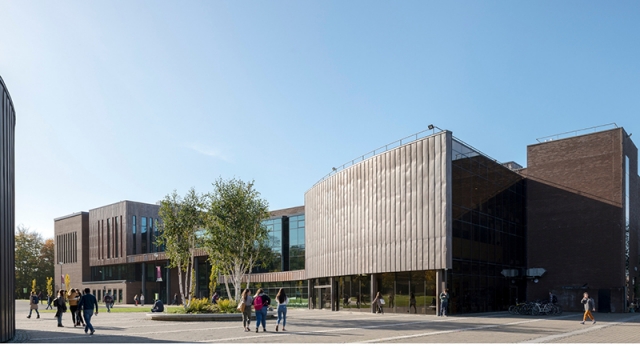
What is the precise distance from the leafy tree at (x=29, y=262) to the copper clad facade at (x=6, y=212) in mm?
87799

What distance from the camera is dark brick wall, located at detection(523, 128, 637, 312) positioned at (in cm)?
3728

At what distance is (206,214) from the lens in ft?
115

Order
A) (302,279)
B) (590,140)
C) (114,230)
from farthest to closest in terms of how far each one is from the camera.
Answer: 1. (114,230)
2. (302,279)
3. (590,140)

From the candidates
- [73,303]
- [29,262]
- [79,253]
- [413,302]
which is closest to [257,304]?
[73,303]

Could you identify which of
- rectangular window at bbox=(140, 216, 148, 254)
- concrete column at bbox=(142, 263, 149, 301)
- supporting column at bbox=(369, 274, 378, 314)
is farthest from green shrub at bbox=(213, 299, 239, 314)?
rectangular window at bbox=(140, 216, 148, 254)

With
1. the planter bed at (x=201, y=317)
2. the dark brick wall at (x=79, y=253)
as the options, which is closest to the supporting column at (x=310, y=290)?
the planter bed at (x=201, y=317)

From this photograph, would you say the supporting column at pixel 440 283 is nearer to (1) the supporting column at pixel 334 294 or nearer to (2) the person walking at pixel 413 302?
(2) the person walking at pixel 413 302

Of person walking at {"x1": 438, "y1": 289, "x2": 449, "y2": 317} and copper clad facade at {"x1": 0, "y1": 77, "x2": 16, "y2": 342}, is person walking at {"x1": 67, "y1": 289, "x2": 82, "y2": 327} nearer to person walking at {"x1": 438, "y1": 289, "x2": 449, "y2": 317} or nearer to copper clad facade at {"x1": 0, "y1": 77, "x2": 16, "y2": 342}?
copper clad facade at {"x1": 0, "y1": 77, "x2": 16, "y2": 342}

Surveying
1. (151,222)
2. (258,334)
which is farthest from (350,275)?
Answer: (151,222)

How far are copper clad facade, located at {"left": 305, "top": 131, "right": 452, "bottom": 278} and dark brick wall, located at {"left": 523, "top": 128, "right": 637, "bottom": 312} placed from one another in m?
12.8

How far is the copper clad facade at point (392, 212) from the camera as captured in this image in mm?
31484

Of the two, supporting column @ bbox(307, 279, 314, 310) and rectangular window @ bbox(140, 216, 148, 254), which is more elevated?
rectangular window @ bbox(140, 216, 148, 254)

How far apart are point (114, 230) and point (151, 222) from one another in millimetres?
4908
